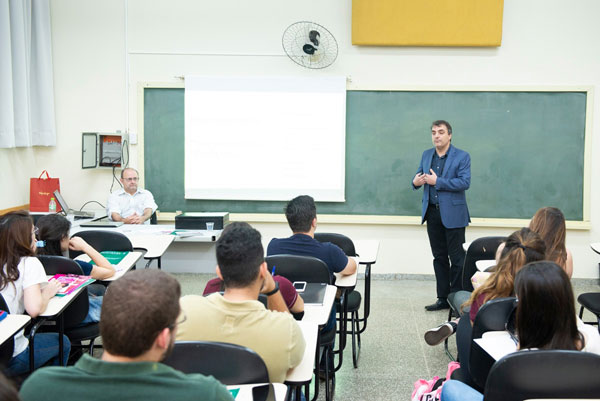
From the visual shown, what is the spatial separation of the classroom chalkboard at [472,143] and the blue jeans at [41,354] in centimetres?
333

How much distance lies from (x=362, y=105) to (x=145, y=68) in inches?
89.7

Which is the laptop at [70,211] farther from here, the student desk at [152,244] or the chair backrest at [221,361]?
the chair backrest at [221,361]

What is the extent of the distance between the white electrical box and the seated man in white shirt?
46 cm

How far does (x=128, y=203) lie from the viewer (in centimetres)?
569

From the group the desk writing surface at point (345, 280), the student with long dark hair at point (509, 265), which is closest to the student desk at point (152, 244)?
the desk writing surface at point (345, 280)

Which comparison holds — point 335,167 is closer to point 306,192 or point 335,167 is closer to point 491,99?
point 306,192

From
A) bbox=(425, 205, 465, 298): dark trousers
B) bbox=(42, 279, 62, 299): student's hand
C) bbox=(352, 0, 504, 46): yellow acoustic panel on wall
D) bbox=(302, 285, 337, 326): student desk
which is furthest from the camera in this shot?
bbox=(352, 0, 504, 46): yellow acoustic panel on wall

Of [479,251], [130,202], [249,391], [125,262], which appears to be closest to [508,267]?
[249,391]

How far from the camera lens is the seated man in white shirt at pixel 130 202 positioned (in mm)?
5570

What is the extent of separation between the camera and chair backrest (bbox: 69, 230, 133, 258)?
12.8 ft

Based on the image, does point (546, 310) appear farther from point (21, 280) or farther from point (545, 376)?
point (21, 280)

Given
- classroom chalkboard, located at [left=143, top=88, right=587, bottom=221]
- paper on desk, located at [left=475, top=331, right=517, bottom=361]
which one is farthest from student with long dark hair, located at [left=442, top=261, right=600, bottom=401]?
classroom chalkboard, located at [left=143, top=88, right=587, bottom=221]

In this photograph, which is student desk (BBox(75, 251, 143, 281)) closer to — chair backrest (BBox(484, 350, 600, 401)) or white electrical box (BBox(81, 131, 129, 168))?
chair backrest (BBox(484, 350, 600, 401))

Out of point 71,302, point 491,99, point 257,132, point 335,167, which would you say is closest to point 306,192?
point 335,167
